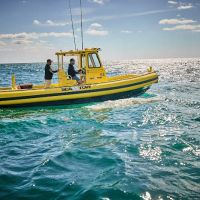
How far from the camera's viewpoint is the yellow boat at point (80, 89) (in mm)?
13055

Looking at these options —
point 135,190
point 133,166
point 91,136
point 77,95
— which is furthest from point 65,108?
point 135,190

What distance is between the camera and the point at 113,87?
1442 cm

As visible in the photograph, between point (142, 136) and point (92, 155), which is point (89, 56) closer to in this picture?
point (142, 136)

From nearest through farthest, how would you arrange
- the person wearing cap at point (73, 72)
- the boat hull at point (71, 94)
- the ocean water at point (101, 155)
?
the ocean water at point (101, 155) → the boat hull at point (71, 94) → the person wearing cap at point (73, 72)

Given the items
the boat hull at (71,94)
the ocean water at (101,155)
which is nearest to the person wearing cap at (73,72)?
the boat hull at (71,94)

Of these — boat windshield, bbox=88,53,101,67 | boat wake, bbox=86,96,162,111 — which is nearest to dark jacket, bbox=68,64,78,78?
boat windshield, bbox=88,53,101,67

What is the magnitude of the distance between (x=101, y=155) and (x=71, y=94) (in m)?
7.05

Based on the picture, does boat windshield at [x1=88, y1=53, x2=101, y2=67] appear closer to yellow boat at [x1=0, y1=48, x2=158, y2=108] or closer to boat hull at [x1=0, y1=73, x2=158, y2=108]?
yellow boat at [x1=0, y1=48, x2=158, y2=108]

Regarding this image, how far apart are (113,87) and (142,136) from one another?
6201mm

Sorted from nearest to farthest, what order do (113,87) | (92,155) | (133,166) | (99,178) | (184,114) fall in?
(99,178), (133,166), (92,155), (184,114), (113,87)

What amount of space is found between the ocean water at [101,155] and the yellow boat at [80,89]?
3.80 feet

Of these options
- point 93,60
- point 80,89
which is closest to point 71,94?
point 80,89

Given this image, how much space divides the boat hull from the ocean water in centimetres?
104

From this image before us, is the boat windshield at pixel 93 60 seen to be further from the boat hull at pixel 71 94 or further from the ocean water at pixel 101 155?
the ocean water at pixel 101 155
